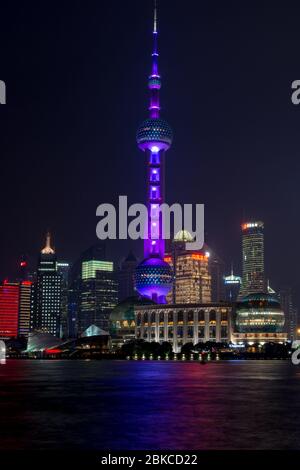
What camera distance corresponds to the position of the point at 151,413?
46562mm

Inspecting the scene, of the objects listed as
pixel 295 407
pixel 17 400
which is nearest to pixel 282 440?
pixel 295 407

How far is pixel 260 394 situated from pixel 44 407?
23804 mm

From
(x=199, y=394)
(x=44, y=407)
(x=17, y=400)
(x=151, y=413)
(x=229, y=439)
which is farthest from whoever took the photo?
(x=199, y=394)

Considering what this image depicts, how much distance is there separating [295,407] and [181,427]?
55.3 feet

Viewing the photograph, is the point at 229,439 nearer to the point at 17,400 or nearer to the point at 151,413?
the point at 151,413
